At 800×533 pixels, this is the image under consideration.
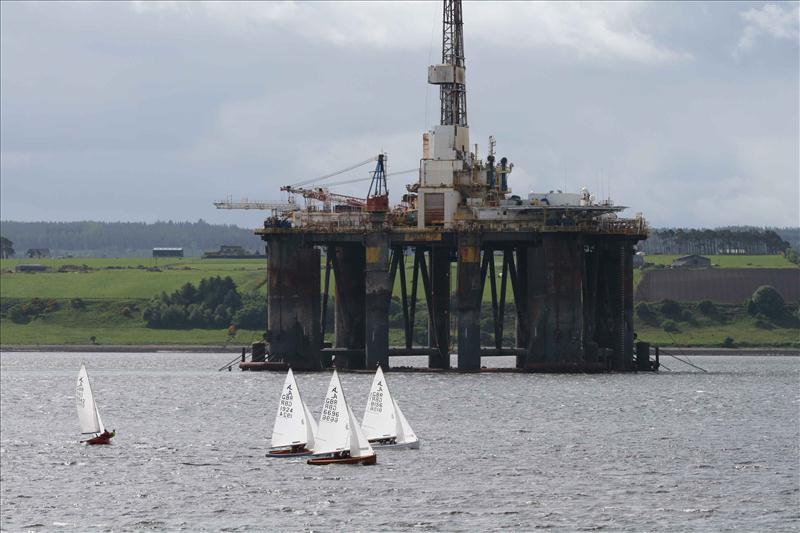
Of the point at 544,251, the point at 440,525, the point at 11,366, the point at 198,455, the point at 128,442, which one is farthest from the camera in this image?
the point at 11,366

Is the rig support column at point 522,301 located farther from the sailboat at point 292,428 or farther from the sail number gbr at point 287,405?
the sailboat at point 292,428

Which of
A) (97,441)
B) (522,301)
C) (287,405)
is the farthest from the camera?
(522,301)

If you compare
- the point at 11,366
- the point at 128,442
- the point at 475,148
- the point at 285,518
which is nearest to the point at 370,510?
the point at 285,518

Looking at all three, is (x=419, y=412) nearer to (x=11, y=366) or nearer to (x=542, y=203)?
(x=542, y=203)

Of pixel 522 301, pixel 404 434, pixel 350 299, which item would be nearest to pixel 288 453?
pixel 404 434

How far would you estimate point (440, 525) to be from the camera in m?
69.1

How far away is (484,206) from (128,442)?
4985cm

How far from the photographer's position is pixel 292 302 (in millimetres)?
138500

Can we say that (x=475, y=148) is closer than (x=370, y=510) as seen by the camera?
No

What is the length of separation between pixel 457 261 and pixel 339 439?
2112 inches

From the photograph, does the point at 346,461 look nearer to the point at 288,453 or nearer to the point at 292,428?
the point at 288,453

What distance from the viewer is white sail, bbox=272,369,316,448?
8838 cm

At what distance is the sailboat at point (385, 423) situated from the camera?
9050cm

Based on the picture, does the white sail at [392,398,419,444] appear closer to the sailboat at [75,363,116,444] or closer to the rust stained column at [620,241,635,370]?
the sailboat at [75,363,116,444]
